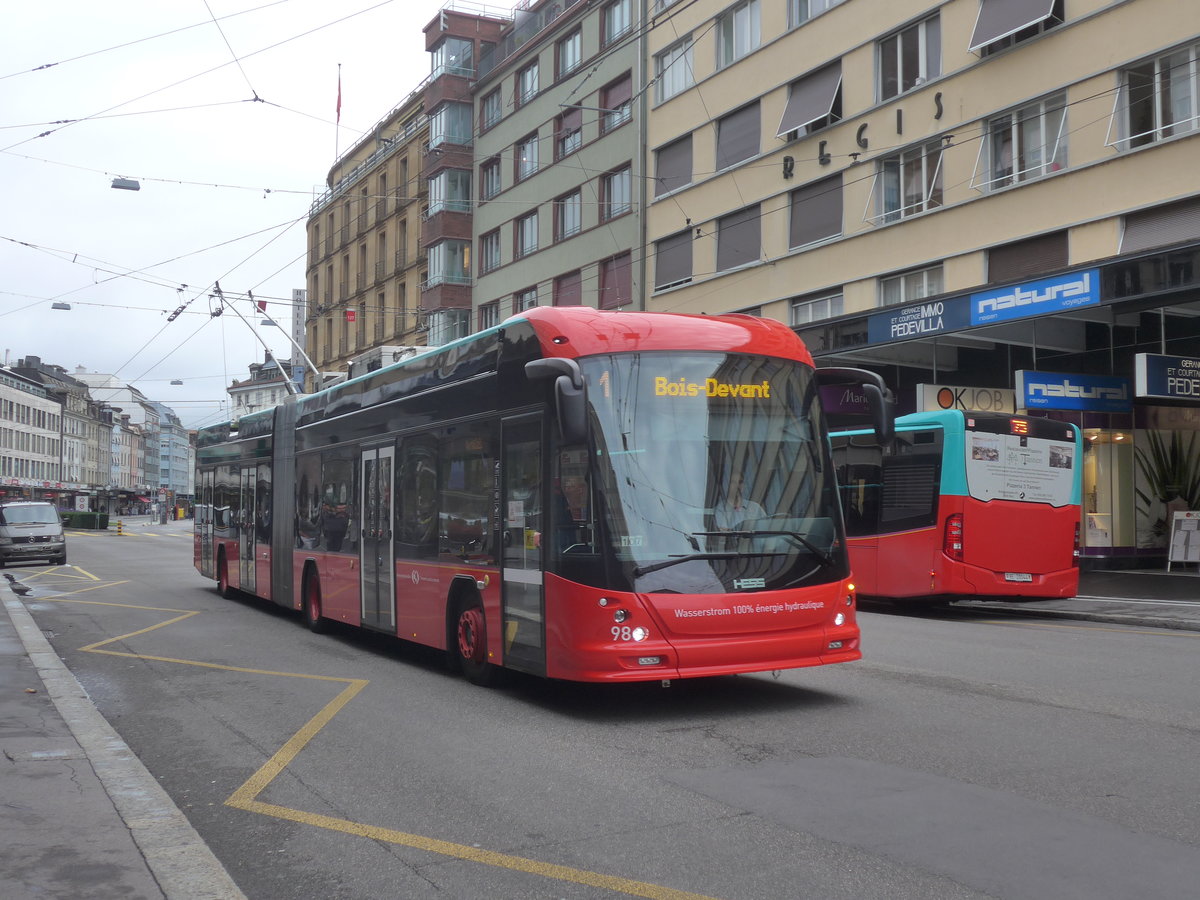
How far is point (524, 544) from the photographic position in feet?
29.7

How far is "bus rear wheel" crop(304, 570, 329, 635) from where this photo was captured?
48.6ft

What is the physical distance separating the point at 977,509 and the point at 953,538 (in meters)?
0.52

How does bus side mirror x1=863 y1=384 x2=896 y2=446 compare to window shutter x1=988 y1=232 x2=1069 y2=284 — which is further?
window shutter x1=988 y1=232 x2=1069 y2=284

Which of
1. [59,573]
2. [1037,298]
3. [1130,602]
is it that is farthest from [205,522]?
[1130,602]

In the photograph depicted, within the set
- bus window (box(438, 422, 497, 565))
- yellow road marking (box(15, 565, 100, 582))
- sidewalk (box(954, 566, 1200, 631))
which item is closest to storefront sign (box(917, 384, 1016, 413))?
sidewalk (box(954, 566, 1200, 631))

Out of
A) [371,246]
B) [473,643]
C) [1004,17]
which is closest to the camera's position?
[473,643]

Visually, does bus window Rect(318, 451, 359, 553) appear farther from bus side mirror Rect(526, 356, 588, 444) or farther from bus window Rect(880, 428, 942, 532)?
bus window Rect(880, 428, 942, 532)

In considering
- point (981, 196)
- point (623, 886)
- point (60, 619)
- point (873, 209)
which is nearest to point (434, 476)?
point (623, 886)

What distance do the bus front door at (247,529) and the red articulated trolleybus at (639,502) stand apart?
819cm

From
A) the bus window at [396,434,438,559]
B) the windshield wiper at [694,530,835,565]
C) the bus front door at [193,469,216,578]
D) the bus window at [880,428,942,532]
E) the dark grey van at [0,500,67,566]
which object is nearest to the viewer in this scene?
the windshield wiper at [694,530,835,565]

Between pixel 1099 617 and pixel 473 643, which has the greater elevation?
pixel 473 643

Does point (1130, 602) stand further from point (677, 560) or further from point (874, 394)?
point (677, 560)

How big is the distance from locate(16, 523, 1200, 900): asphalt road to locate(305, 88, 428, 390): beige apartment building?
37.9 meters

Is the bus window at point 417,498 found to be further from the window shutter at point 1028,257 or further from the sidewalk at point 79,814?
the window shutter at point 1028,257
